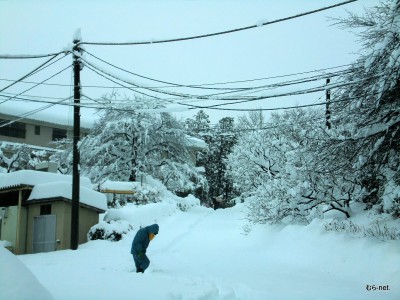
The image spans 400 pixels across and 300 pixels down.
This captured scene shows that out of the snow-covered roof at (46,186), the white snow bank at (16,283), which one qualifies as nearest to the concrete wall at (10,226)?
the snow-covered roof at (46,186)

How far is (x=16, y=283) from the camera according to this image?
5289 mm

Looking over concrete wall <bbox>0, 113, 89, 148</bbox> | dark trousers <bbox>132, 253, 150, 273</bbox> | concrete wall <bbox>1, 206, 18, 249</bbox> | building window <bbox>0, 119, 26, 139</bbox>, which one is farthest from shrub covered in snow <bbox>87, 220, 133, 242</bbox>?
building window <bbox>0, 119, 26, 139</bbox>

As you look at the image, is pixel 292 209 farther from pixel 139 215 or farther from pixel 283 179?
pixel 139 215

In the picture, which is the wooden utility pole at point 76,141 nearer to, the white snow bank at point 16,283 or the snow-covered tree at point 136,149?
the white snow bank at point 16,283

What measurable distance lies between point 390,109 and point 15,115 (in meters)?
39.7

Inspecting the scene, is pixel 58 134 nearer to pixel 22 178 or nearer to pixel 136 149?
pixel 136 149

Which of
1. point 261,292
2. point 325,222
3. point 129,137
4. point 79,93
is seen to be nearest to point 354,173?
point 325,222

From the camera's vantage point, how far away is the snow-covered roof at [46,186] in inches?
816

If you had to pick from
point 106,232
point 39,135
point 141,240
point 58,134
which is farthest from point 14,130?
point 141,240

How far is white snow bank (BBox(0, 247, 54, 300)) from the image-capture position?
5.12 m

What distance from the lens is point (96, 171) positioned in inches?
1444

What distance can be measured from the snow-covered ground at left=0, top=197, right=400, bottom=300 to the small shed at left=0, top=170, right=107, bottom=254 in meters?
1.71

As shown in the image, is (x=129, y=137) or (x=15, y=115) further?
(x=15, y=115)

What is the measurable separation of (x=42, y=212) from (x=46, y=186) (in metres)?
1.42
